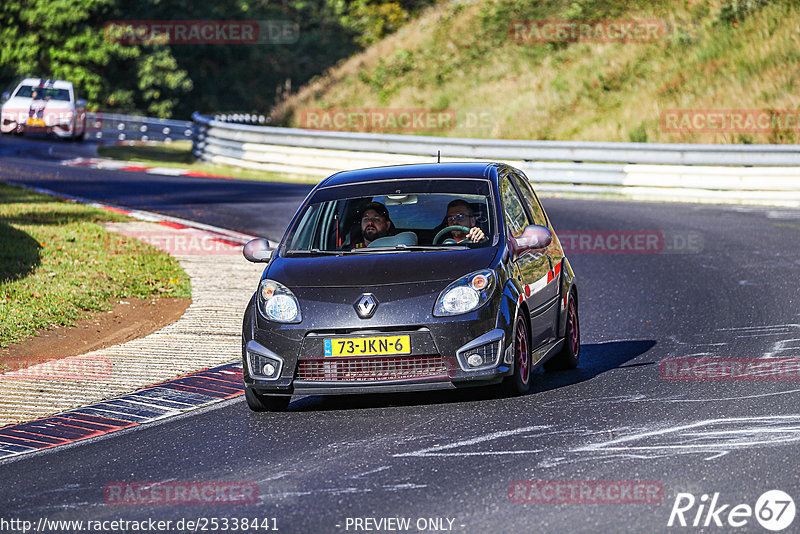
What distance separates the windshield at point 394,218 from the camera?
8867 millimetres

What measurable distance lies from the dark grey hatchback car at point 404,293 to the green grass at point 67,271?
368cm

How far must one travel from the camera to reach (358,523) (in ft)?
18.7

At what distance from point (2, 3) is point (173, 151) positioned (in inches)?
788

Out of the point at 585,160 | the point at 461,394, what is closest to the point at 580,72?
the point at 585,160

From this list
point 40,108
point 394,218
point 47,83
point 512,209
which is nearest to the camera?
point 512,209

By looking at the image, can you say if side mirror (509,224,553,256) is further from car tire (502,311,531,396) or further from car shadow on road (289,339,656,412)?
car shadow on road (289,339,656,412)

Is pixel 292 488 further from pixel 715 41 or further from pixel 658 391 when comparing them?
pixel 715 41

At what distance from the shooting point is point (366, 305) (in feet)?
25.7

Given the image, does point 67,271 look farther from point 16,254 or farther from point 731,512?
point 731,512

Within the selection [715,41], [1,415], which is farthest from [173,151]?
[1,415]

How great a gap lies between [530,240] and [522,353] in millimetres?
852

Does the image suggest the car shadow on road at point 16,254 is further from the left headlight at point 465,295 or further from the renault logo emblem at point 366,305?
the left headlight at point 465,295

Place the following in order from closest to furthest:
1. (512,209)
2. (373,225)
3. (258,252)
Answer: (258,252), (373,225), (512,209)

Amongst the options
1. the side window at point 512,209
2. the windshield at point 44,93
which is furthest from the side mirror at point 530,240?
the windshield at point 44,93
